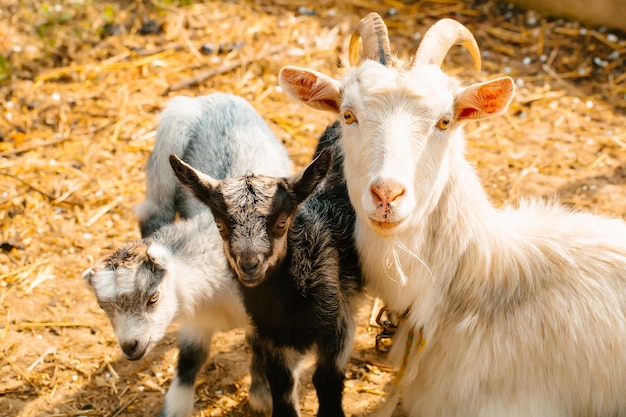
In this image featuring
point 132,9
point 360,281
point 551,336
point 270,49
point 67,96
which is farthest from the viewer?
point 132,9

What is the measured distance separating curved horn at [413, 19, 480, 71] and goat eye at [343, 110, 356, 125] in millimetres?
446

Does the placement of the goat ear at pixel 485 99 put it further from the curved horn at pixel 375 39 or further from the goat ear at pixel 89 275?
the goat ear at pixel 89 275

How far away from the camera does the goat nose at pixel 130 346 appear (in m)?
4.46

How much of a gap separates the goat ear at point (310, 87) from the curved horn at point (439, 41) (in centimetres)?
48

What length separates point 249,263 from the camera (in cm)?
390

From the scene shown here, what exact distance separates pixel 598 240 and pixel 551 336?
0.65 meters

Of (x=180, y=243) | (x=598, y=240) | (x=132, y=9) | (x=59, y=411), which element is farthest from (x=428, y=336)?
(x=132, y=9)

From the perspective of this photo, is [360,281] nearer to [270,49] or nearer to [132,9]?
[270,49]

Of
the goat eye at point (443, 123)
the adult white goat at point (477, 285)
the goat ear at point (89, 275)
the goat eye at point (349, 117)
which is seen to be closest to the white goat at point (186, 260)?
the goat ear at point (89, 275)

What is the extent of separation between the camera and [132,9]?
30.7 feet

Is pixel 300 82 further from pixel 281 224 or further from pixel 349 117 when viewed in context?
pixel 281 224

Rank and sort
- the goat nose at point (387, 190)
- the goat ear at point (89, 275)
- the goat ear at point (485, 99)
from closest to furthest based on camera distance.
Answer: the goat nose at point (387, 190) < the goat ear at point (485, 99) < the goat ear at point (89, 275)

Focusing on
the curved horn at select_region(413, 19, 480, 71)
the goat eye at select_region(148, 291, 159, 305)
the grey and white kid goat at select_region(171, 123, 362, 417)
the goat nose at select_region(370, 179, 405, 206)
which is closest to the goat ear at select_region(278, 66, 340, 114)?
the grey and white kid goat at select_region(171, 123, 362, 417)

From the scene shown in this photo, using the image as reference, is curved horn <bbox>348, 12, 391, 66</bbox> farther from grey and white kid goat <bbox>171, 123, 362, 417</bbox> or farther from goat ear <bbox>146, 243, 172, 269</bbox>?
goat ear <bbox>146, 243, 172, 269</bbox>
